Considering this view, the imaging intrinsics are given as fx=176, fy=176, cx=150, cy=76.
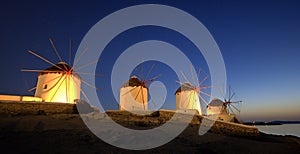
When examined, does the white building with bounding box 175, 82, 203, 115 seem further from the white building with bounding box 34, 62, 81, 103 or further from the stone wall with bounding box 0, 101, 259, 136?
the white building with bounding box 34, 62, 81, 103

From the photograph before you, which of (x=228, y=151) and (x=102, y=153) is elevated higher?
(x=102, y=153)

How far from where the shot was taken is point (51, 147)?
4.77 meters

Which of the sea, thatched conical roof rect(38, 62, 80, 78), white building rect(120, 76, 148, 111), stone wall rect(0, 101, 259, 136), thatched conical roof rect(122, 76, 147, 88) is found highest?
thatched conical roof rect(38, 62, 80, 78)

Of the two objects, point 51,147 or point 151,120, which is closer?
point 51,147

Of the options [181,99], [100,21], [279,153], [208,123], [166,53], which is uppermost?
[100,21]

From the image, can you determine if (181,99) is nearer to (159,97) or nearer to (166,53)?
(159,97)

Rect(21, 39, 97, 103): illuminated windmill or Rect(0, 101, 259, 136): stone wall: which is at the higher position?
Rect(21, 39, 97, 103): illuminated windmill

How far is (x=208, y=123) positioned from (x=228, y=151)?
5384 mm

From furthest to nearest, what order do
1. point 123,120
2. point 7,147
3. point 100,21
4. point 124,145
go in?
point 100,21
point 123,120
point 124,145
point 7,147

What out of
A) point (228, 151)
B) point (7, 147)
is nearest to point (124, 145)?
point (7, 147)

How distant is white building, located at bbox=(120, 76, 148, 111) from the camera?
22.4 m

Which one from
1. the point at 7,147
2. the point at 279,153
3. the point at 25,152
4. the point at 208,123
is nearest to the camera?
the point at 25,152

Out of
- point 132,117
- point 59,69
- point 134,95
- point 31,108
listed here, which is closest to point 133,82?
point 134,95

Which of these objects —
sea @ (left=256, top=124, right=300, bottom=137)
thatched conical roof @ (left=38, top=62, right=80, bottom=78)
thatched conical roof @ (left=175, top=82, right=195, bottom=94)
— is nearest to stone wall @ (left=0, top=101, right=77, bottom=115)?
thatched conical roof @ (left=38, top=62, right=80, bottom=78)
